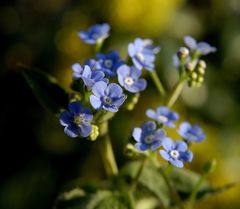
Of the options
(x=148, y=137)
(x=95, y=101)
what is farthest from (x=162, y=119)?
(x=95, y=101)

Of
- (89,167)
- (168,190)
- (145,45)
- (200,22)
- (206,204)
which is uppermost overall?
(145,45)

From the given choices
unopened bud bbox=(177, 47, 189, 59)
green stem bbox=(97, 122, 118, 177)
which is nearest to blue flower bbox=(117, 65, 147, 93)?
unopened bud bbox=(177, 47, 189, 59)

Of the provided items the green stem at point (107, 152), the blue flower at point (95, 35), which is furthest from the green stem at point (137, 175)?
the blue flower at point (95, 35)

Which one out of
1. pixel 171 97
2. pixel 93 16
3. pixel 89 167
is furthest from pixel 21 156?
pixel 171 97

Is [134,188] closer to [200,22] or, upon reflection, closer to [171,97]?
[171,97]

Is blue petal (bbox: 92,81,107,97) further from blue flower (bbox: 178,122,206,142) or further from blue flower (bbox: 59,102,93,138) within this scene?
blue flower (bbox: 178,122,206,142)

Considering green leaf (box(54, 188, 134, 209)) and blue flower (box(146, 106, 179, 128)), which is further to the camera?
green leaf (box(54, 188, 134, 209))
